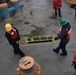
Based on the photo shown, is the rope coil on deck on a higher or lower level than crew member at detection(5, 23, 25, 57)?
higher

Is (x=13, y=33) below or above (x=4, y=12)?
above

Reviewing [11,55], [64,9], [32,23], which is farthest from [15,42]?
[64,9]

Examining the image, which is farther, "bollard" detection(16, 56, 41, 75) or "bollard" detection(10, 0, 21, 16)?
"bollard" detection(10, 0, 21, 16)

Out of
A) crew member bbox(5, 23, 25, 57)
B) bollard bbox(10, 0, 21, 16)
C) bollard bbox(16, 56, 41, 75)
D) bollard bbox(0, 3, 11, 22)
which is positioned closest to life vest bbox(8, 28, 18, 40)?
crew member bbox(5, 23, 25, 57)

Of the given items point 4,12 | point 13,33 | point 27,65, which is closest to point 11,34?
point 13,33

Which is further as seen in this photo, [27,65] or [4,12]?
[4,12]

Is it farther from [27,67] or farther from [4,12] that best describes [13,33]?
[4,12]

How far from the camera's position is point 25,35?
8.02m

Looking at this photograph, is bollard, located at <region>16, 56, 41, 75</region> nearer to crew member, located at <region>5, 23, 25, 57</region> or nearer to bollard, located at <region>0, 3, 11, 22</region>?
crew member, located at <region>5, 23, 25, 57</region>

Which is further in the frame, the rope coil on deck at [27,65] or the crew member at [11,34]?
the crew member at [11,34]

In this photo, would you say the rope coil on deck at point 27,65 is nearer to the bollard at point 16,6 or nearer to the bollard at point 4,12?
the bollard at point 4,12

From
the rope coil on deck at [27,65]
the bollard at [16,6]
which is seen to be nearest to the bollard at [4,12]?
the bollard at [16,6]

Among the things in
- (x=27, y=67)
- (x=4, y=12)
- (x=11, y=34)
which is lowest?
(x=4, y=12)

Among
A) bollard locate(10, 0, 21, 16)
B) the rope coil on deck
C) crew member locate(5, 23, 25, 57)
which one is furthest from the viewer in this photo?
bollard locate(10, 0, 21, 16)
